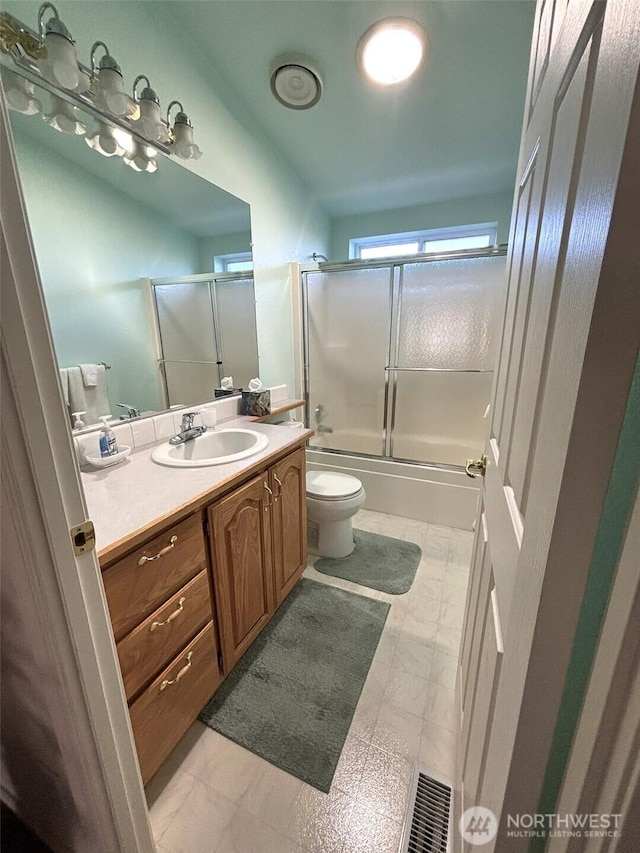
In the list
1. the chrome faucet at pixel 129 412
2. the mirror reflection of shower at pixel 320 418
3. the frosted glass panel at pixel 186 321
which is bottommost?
the mirror reflection of shower at pixel 320 418

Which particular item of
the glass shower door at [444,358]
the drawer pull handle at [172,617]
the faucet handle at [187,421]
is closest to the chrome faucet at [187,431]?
the faucet handle at [187,421]

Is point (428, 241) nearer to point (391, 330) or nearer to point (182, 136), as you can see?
point (391, 330)

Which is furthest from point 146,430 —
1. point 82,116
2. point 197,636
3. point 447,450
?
point 447,450

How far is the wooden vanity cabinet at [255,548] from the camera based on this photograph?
1.13 metres

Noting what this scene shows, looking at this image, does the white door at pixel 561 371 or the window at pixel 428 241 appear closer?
the white door at pixel 561 371

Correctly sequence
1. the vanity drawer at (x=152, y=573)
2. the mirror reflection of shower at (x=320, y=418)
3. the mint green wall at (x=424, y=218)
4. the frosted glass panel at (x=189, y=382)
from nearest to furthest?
the vanity drawer at (x=152, y=573) < the frosted glass panel at (x=189, y=382) < the mint green wall at (x=424, y=218) < the mirror reflection of shower at (x=320, y=418)

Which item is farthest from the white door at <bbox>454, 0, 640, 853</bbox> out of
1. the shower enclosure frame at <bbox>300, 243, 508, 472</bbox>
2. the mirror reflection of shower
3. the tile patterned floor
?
the mirror reflection of shower

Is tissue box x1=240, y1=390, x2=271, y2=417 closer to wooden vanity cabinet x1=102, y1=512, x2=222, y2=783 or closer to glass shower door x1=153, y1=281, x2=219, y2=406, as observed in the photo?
glass shower door x1=153, y1=281, x2=219, y2=406

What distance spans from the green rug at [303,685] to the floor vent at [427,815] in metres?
0.24

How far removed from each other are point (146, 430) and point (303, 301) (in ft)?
5.48

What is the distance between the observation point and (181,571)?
3.17 feet

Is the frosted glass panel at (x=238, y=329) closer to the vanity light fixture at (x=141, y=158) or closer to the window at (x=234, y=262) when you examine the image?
the window at (x=234, y=262)

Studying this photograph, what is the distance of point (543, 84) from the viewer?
621mm

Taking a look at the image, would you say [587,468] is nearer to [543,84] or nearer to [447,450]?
[543,84]
